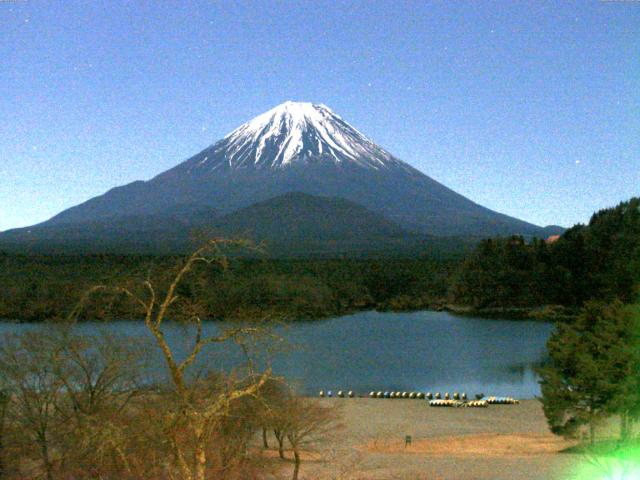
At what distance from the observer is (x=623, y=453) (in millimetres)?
12094

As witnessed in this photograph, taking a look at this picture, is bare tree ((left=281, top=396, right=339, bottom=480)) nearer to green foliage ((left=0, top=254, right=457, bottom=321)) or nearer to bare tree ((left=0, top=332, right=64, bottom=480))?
bare tree ((left=0, top=332, right=64, bottom=480))

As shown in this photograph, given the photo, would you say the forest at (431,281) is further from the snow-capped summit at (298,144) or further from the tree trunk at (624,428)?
the snow-capped summit at (298,144)

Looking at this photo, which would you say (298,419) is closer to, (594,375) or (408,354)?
(594,375)

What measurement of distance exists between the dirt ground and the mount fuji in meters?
90.1

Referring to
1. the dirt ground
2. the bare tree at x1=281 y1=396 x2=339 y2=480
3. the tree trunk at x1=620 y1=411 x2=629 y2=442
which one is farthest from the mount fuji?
the bare tree at x1=281 y1=396 x2=339 y2=480

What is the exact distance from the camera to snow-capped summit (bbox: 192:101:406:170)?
134875 mm

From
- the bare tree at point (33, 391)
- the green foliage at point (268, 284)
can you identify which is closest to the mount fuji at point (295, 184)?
the green foliage at point (268, 284)

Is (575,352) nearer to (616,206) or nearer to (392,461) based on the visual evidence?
(392,461)

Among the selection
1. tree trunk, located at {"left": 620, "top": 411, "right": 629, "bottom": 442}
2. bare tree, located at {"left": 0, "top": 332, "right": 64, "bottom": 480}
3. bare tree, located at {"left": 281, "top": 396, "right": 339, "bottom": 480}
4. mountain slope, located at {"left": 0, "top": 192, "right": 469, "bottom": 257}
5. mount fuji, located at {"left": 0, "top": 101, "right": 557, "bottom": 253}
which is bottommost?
tree trunk, located at {"left": 620, "top": 411, "right": 629, "bottom": 442}

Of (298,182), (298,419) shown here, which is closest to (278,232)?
(298,182)

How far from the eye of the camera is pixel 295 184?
5032 inches

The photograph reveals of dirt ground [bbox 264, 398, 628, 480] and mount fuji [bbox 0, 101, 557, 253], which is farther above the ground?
mount fuji [bbox 0, 101, 557, 253]

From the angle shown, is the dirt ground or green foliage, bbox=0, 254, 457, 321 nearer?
the dirt ground

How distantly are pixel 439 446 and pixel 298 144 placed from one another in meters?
121
